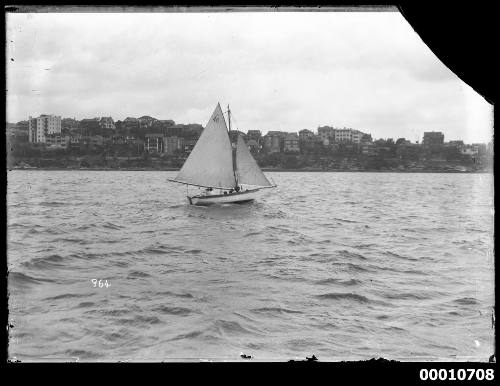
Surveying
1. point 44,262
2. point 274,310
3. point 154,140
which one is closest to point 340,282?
point 274,310

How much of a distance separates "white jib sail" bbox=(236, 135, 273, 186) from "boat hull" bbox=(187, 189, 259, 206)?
0.69 metres

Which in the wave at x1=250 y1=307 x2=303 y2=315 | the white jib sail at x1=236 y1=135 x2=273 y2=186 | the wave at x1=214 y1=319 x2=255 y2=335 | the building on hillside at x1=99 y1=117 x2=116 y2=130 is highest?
the building on hillside at x1=99 y1=117 x2=116 y2=130

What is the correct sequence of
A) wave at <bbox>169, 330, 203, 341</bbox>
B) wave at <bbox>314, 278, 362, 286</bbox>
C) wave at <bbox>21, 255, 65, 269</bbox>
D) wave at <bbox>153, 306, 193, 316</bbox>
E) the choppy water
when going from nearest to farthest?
the choppy water
wave at <bbox>169, 330, 203, 341</bbox>
wave at <bbox>153, 306, 193, 316</bbox>
wave at <bbox>314, 278, 362, 286</bbox>
wave at <bbox>21, 255, 65, 269</bbox>

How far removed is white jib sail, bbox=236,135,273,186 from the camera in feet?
39.1

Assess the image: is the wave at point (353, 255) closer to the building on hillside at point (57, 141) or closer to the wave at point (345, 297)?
the wave at point (345, 297)

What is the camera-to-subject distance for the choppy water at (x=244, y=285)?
3621 millimetres

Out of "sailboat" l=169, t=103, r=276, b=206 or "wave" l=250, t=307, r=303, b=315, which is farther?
"sailboat" l=169, t=103, r=276, b=206

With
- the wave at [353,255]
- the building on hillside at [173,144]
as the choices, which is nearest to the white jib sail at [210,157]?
the building on hillside at [173,144]

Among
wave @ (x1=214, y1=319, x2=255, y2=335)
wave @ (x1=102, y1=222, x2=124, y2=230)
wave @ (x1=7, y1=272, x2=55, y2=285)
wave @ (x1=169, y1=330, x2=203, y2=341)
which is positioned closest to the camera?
wave @ (x1=169, y1=330, x2=203, y2=341)

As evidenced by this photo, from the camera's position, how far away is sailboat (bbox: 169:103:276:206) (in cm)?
1099

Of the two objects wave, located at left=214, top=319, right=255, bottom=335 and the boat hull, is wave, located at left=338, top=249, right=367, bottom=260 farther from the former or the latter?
wave, located at left=214, top=319, right=255, bottom=335
